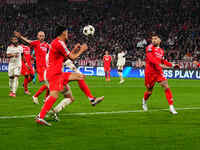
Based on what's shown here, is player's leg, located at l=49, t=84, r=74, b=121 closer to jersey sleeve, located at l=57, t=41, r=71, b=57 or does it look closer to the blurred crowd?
jersey sleeve, located at l=57, t=41, r=71, b=57

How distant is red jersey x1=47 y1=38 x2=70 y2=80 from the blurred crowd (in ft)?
92.3

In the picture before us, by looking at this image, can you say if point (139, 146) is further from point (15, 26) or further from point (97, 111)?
point (15, 26)

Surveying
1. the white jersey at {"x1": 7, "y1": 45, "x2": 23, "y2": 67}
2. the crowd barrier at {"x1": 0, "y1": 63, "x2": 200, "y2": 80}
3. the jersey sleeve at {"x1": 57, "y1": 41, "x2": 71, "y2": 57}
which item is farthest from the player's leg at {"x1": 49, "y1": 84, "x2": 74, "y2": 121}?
the crowd barrier at {"x1": 0, "y1": 63, "x2": 200, "y2": 80}

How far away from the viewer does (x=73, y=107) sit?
45.2 ft

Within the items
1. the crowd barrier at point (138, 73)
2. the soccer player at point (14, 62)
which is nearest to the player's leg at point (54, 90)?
the soccer player at point (14, 62)

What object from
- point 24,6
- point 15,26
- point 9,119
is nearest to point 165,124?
point 9,119

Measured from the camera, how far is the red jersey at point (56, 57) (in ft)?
31.4

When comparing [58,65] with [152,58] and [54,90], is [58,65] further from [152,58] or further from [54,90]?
[152,58]

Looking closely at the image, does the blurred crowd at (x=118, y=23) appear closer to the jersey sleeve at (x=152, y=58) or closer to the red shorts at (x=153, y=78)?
the red shorts at (x=153, y=78)

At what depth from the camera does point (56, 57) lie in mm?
9734

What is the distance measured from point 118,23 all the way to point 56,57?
4098cm

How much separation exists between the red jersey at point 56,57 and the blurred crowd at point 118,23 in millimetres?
28118

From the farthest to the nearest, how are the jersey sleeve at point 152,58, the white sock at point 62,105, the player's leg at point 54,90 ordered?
1. the jersey sleeve at point 152,58
2. the white sock at point 62,105
3. the player's leg at point 54,90

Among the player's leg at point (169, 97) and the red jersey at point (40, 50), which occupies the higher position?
the red jersey at point (40, 50)
